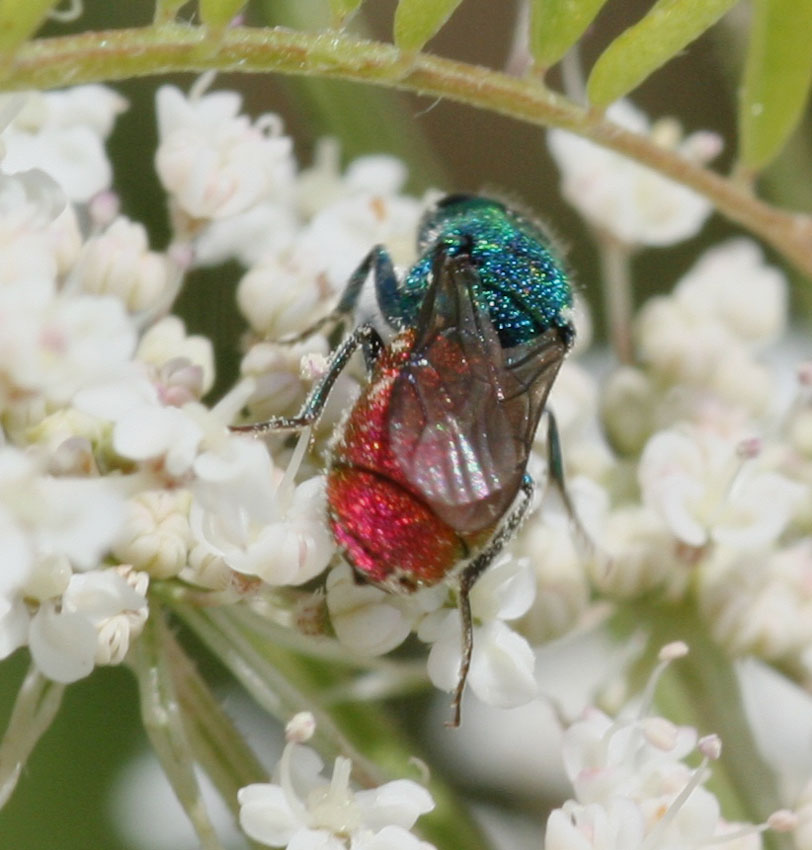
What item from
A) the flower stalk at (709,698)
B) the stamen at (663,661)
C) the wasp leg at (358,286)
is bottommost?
the flower stalk at (709,698)

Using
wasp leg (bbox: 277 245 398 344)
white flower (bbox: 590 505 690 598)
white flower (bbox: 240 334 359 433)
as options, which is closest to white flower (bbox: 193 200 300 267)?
wasp leg (bbox: 277 245 398 344)

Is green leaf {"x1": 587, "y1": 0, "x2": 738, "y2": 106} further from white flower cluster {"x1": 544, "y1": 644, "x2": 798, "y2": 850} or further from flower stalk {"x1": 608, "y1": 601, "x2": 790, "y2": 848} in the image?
flower stalk {"x1": 608, "y1": 601, "x2": 790, "y2": 848}

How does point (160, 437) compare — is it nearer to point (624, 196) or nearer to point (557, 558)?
point (557, 558)

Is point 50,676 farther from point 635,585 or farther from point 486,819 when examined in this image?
point 486,819

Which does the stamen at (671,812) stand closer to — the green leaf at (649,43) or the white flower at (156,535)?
the white flower at (156,535)

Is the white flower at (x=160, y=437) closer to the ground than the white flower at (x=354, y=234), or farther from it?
closer to the ground

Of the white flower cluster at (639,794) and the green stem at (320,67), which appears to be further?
the white flower cluster at (639,794)

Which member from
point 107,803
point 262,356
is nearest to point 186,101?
point 262,356

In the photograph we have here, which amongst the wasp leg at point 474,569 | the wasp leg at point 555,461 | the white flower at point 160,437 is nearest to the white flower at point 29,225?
the white flower at point 160,437
